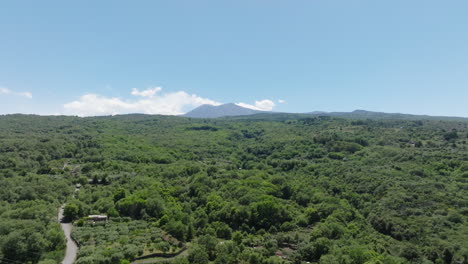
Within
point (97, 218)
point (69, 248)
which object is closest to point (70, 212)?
point (97, 218)

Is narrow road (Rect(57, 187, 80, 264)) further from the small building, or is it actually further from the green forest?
the small building

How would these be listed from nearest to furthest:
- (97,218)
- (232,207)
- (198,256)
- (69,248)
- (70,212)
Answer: (198,256) < (69,248) < (97,218) < (70,212) < (232,207)

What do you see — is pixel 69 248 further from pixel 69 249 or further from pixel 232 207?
pixel 232 207

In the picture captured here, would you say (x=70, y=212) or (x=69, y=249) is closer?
(x=69, y=249)

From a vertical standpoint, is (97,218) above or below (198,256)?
below

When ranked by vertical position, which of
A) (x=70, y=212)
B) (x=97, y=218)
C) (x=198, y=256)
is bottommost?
(x=97, y=218)

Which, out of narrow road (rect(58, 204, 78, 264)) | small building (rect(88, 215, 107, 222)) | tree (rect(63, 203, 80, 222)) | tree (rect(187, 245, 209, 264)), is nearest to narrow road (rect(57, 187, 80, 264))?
narrow road (rect(58, 204, 78, 264))

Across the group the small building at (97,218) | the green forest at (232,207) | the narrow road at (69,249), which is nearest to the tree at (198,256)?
the green forest at (232,207)

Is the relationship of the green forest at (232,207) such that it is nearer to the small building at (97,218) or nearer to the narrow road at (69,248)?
the narrow road at (69,248)
